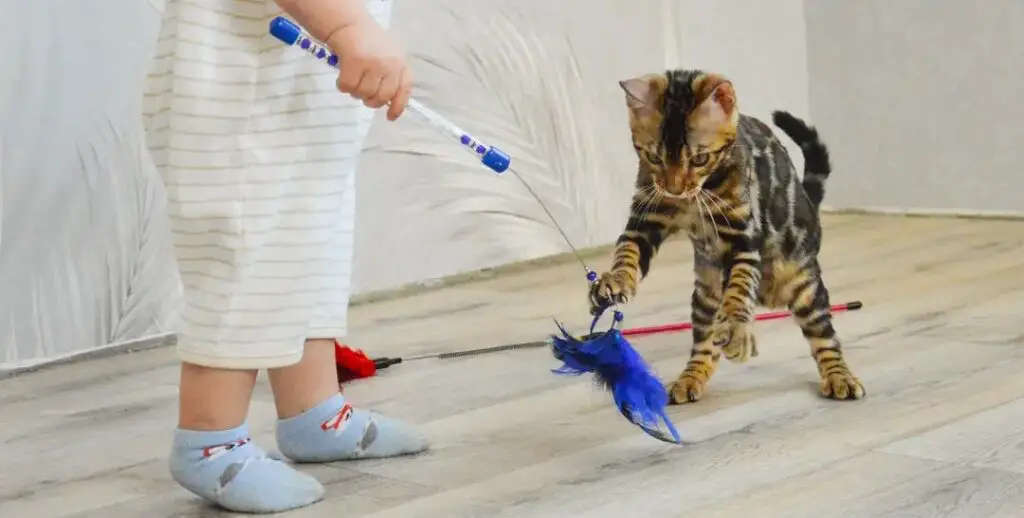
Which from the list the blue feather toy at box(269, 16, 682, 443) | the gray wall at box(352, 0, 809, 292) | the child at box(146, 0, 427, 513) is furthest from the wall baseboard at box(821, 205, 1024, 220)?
the child at box(146, 0, 427, 513)

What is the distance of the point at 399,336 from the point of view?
6.24 feet

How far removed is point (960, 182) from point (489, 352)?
1.51 m

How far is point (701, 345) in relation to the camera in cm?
143

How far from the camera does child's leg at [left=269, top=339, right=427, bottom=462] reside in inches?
47.6

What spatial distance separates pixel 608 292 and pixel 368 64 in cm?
37

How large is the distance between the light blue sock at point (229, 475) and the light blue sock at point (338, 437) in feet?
0.42

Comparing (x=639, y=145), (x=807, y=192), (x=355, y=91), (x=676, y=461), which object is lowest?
(x=676, y=461)

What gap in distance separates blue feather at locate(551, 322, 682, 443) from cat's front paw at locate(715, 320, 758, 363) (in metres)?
0.10

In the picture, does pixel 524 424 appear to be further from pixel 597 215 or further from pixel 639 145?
pixel 597 215

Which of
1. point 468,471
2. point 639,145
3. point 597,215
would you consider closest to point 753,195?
point 639,145

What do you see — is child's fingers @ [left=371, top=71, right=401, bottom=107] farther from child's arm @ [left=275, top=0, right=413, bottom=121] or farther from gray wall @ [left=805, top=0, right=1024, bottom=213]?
gray wall @ [left=805, top=0, right=1024, bottom=213]

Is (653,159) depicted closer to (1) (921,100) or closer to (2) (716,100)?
(2) (716,100)

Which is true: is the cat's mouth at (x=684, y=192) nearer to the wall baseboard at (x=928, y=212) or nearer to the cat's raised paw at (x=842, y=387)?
the cat's raised paw at (x=842, y=387)

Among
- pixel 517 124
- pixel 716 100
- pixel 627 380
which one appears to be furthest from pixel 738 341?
pixel 517 124
